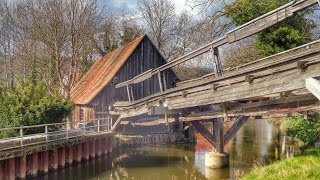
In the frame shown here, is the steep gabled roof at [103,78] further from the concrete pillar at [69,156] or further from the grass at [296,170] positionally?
the grass at [296,170]

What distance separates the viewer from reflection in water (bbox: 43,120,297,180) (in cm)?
1644

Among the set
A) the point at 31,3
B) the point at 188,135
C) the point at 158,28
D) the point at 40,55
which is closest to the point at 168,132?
the point at 188,135

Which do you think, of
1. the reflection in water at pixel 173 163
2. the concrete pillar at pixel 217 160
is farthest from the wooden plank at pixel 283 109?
the concrete pillar at pixel 217 160

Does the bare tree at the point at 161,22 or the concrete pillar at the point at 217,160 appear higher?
the bare tree at the point at 161,22

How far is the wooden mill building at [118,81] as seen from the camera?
2442 centimetres

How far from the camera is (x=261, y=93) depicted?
8086mm

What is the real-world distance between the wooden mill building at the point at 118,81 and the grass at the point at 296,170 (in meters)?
13.7

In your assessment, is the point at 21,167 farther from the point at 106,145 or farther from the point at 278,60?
the point at 278,60

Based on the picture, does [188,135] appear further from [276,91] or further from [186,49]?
[276,91]

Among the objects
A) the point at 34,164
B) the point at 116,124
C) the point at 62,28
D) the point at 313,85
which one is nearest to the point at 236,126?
the point at 116,124

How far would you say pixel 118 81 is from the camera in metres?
25.3

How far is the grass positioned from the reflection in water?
15.2 ft

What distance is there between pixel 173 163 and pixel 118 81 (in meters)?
8.44

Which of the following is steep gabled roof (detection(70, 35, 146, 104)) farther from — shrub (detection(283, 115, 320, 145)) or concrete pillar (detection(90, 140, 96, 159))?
shrub (detection(283, 115, 320, 145))
